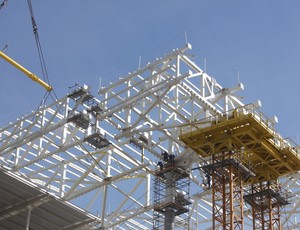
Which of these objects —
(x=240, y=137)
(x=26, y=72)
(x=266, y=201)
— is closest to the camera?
(x=240, y=137)

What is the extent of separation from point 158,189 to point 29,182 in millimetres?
8229

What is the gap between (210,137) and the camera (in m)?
44.2

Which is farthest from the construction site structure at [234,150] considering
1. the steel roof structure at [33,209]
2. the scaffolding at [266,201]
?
the steel roof structure at [33,209]

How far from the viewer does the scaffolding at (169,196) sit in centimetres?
4512

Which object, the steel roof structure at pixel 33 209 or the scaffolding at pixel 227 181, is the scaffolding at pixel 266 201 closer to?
the scaffolding at pixel 227 181

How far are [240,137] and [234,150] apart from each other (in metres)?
0.99

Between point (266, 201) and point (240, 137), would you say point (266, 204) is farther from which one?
point (240, 137)

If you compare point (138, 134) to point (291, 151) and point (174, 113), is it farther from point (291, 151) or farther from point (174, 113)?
point (291, 151)

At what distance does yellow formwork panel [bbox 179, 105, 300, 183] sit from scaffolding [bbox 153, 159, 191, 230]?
7.86ft

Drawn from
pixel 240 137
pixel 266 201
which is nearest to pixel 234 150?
pixel 240 137

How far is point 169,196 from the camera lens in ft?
149

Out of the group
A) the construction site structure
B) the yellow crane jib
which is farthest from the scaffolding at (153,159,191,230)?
the yellow crane jib

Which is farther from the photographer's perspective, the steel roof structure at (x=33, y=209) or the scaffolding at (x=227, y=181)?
the steel roof structure at (x=33, y=209)

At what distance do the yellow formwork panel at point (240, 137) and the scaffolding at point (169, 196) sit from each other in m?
2.39
